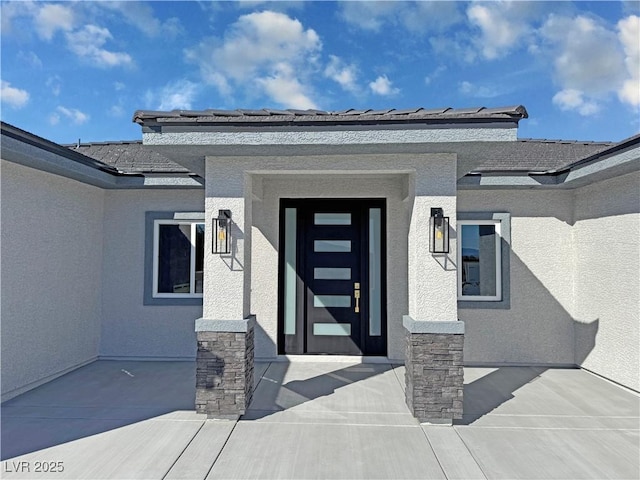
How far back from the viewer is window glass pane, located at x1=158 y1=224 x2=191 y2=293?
27.5 feet

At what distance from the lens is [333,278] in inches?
318

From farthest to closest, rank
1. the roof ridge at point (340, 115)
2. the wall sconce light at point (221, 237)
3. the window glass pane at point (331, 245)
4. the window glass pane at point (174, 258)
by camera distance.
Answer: the window glass pane at point (174, 258), the window glass pane at point (331, 245), the wall sconce light at point (221, 237), the roof ridge at point (340, 115)

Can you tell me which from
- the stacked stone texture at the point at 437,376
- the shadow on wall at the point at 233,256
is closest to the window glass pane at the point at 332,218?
the shadow on wall at the point at 233,256

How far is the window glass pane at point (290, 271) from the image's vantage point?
8.05 m

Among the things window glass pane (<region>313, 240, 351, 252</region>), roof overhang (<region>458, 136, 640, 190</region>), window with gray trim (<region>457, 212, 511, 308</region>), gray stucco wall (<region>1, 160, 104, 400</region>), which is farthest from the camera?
window glass pane (<region>313, 240, 351, 252</region>)

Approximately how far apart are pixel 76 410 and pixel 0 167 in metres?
3.81

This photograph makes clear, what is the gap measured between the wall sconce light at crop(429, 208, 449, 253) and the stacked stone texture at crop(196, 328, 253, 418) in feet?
9.38

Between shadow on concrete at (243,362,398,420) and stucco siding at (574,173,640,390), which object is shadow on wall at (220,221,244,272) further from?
stucco siding at (574,173,640,390)

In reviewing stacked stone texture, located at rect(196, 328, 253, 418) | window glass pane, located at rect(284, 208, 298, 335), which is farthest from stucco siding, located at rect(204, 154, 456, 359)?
window glass pane, located at rect(284, 208, 298, 335)

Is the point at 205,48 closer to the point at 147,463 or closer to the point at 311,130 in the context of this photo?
the point at 311,130

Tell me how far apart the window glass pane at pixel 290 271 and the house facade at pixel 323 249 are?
43 millimetres

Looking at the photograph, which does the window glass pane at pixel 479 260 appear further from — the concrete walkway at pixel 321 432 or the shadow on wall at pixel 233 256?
the shadow on wall at pixel 233 256

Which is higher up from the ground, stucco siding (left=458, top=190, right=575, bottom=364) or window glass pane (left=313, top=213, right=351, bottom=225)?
window glass pane (left=313, top=213, right=351, bottom=225)

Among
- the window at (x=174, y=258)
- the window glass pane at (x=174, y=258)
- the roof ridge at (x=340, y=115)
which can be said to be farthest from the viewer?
the window glass pane at (x=174, y=258)
